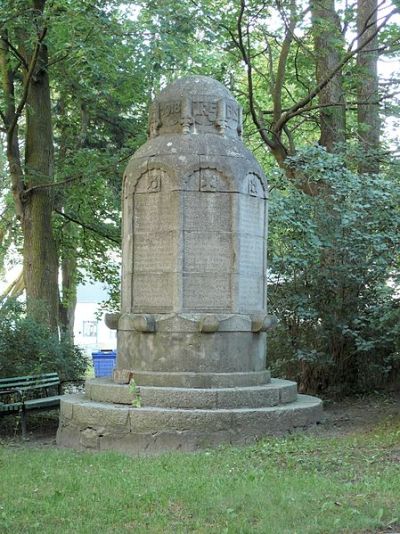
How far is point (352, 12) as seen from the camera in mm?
17844

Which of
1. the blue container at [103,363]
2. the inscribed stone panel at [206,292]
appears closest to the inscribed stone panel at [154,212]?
the inscribed stone panel at [206,292]

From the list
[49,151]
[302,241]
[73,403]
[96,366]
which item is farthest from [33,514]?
[96,366]

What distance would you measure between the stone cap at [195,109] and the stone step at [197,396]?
3521mm

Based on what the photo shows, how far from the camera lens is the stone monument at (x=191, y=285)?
10148mm

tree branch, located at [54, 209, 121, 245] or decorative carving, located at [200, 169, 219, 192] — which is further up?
tree branch, located at [54, 209, 121, 245]

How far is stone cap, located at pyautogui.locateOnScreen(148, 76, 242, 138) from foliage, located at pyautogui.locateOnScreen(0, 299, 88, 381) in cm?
455

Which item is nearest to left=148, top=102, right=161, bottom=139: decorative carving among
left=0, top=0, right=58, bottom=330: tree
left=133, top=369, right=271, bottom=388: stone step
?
left=133, top=369, right=271, bottom=388: stone step

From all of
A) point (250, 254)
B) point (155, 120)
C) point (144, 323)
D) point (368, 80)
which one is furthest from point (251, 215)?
point (368, 80)

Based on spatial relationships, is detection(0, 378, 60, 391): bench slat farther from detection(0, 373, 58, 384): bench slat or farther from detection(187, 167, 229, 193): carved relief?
detection(187, 167, 229, 193): carved relief

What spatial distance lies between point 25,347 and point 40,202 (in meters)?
4.89

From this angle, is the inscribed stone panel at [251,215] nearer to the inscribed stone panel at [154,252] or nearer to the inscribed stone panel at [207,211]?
the inscribed stone panel at [207,211]

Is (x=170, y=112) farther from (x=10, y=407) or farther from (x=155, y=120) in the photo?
(x=10, y=407)

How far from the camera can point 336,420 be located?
11.6 metres

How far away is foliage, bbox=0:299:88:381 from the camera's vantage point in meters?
13.6
